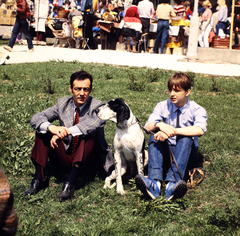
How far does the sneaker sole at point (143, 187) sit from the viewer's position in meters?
3.18

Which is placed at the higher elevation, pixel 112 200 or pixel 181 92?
pixel 181 92

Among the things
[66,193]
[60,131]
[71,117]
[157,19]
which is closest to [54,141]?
[60,131]

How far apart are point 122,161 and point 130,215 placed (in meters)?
0.74

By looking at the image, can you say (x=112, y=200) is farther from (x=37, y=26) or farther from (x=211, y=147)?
(x=37, y=26)

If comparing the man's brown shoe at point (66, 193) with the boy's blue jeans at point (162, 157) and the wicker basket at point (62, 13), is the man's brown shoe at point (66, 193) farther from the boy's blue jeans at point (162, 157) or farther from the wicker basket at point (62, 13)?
the wicker basket at point (62, 13)

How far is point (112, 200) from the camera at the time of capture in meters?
3.55

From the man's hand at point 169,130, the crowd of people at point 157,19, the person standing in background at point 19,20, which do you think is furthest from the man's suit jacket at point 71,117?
the crowd of people at point 157,19

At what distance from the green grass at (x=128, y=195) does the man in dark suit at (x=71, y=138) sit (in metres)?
0.22

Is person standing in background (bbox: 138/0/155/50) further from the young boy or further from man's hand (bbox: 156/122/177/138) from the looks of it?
man's hand (bbox: 156/122/177/138)

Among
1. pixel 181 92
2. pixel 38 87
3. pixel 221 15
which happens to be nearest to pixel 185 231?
pixel 181 92

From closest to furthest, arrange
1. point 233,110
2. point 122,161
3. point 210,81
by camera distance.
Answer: point 122,161 → point 233,110 → point 210,81

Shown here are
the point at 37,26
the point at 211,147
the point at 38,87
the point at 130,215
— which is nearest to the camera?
the point at 130,215

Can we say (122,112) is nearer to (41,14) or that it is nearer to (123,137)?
(123,137)

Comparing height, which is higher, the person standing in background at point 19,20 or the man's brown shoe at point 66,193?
the person standing in background at point 19,20
